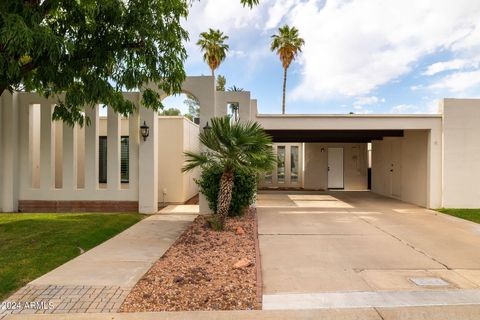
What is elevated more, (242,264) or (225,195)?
(225,195)

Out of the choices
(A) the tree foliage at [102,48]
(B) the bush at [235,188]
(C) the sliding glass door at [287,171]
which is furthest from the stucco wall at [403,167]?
(A) the tree foliage at [102,48]

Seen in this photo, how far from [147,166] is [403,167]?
10.2m

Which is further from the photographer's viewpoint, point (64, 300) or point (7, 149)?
point (7, 149)

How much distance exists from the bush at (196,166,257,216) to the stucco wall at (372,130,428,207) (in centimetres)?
676

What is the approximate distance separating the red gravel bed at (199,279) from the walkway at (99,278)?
0.20m

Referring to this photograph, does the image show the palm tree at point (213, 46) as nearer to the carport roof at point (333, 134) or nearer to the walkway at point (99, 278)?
the carport roof at point (333, 134)

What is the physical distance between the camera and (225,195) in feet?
25.5

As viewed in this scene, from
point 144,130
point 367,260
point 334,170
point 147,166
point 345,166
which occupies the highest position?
point 144,130

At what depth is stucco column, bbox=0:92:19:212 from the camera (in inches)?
401

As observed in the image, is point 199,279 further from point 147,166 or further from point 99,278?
point 147,166

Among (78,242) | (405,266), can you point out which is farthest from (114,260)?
(405,266)

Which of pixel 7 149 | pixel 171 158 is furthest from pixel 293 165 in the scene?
pixel 7 149

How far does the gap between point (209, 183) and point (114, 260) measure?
3840 millimetres

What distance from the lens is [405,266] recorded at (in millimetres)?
5172
